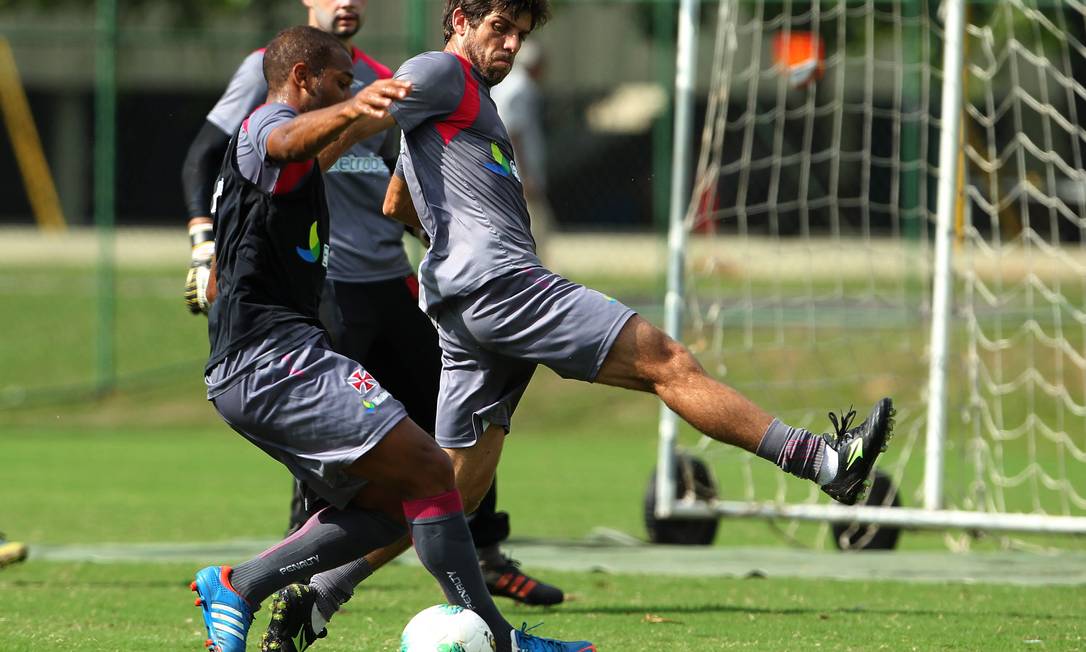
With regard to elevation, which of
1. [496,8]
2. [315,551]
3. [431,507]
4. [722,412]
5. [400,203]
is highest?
[496,8]

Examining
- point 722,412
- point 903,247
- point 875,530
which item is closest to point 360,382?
point 722,412

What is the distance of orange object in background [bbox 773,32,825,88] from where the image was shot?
8.67 m

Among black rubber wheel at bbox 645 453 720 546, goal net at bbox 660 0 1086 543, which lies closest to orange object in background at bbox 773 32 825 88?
goal net at bbox 660 0 1086 543

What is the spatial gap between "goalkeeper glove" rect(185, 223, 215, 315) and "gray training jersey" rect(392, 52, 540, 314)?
2.55 feet

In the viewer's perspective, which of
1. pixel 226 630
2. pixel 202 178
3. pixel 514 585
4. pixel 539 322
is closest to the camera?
pixel 226 630

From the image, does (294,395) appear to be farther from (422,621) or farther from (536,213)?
(536,213)

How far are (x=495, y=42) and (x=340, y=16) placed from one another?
1685 mm

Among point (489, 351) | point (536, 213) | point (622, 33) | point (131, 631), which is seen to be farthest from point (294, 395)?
point (622, 33)

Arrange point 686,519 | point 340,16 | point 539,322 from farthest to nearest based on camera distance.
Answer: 1. point 686,519
2. point 340,16
3. point 539,322

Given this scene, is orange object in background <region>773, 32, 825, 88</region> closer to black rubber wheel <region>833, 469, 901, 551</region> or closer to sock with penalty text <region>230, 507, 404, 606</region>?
black rubber wheel <region>833, 469, 901, 551</region>

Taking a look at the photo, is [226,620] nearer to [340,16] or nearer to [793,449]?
[793,449]

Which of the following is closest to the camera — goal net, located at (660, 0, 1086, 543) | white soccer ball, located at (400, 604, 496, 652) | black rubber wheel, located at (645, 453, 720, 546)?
white soccer ball, located at (400, 604, 496, 652)

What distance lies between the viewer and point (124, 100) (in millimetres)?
17422

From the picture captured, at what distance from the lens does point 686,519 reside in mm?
8172
